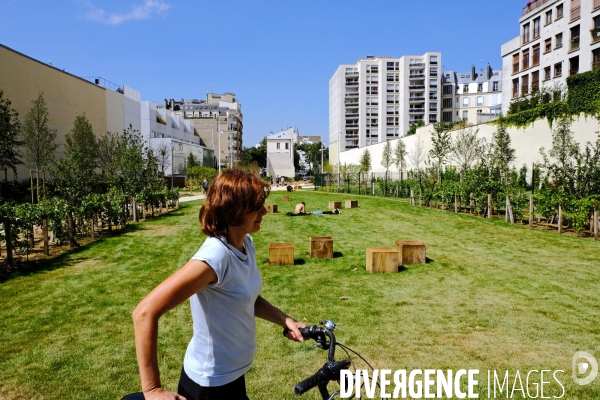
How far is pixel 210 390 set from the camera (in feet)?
6.99

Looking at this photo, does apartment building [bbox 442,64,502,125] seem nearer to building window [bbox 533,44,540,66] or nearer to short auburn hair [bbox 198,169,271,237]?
building window [bbox 533,44,540,66]

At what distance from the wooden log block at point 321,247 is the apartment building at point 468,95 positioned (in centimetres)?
8631

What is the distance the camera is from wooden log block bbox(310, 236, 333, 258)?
11680 millimetres

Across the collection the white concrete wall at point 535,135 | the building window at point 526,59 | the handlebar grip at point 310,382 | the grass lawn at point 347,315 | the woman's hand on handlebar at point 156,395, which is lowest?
the grass lawn at point 347,315

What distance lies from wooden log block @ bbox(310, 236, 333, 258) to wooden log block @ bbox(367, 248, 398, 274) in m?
1.82

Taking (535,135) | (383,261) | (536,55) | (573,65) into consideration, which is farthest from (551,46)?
(383,261)

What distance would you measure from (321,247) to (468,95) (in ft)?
297

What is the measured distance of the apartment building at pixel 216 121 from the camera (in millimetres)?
105688

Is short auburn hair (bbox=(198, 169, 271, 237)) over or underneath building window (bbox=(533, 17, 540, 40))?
underneath

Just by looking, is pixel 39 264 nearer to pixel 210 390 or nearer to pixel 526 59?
pixel 210 390

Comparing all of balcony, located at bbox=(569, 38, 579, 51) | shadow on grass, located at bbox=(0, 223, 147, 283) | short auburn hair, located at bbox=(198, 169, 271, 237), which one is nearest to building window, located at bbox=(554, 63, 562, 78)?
balcony, located at bbox=(569, 38, 579, 51)

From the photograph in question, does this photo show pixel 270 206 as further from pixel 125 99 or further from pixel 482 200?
pixel 125 99

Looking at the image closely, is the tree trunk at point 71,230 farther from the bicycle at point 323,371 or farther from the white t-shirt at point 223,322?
the bicycle at point 323,371

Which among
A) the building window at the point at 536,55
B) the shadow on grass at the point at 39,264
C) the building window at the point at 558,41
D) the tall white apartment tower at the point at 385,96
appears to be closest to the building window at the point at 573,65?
the building window at the point at 558,41
